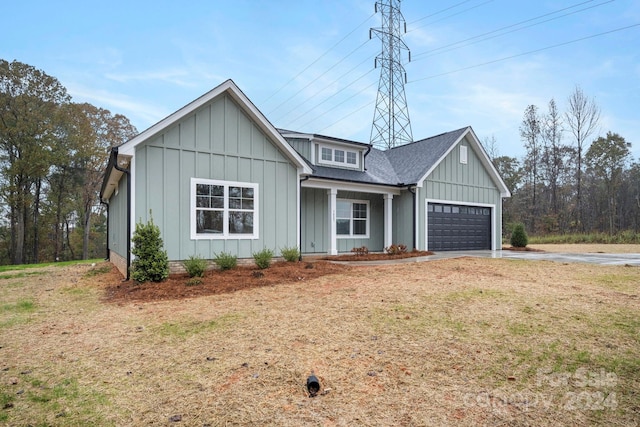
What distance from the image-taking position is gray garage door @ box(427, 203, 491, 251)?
16047 millimetres

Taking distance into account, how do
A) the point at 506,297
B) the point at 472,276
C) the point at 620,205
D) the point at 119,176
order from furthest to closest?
the point at 620,205 < the point at 119,176 < the point at 472,276 < the point at 506,297

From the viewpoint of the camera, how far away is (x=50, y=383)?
130 inches

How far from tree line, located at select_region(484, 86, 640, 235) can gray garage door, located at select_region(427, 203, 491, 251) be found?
17055 mm

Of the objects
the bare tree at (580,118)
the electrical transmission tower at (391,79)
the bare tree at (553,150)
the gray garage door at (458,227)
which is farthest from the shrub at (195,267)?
the bare tree at (553,150)

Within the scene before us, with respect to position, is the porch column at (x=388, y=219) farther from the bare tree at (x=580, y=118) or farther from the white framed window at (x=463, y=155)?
the bare tree at (x=580, y=118)

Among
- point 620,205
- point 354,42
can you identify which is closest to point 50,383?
point 354,42

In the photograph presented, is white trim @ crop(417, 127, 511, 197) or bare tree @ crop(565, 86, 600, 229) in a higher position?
bare tree @ crop(565, 86, 600, 229)

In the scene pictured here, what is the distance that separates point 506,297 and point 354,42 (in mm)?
27117

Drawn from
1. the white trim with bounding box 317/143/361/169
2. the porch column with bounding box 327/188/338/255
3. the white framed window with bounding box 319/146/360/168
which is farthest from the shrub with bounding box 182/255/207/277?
the white framed window with bounding box 319/146/360/168

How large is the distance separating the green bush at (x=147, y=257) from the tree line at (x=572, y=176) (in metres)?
32.8

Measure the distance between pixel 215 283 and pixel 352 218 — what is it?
8.98m

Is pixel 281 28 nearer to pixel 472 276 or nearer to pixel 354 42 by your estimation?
pixel 354 42

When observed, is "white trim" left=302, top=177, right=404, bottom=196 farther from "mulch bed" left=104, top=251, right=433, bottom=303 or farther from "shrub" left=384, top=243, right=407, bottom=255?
"mulch bed" left=104, top=251, right=433, bottom=303

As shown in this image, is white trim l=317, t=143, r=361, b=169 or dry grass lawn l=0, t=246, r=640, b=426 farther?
white trim l=317, t=143, r=361, b=169
